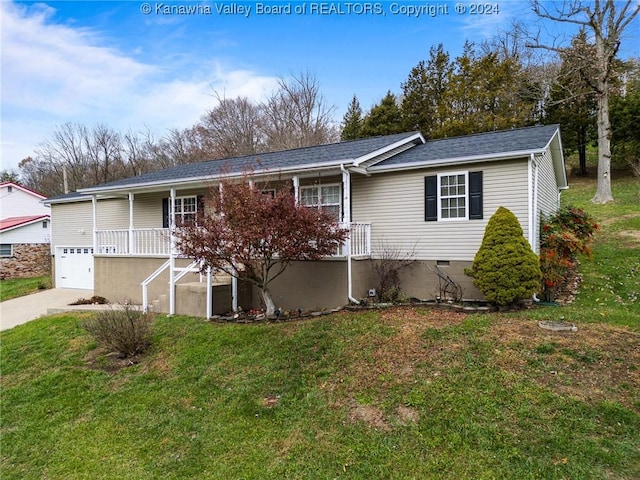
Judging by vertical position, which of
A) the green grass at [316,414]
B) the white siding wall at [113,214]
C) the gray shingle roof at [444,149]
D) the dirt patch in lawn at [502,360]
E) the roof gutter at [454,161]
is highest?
the gray shingle roof at [444,149]

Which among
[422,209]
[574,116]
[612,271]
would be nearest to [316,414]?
[422,209]

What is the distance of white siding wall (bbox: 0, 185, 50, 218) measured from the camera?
2906 centimetres

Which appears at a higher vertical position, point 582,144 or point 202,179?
point 582,144

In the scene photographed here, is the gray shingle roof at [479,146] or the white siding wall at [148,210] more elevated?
the gray shingle roof at [479,146]

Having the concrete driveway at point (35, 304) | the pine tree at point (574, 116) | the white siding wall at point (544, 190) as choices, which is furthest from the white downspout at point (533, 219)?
the pine tree at point (574, 116)

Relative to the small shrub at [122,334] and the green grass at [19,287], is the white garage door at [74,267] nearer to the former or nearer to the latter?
the green grass at [19,287]

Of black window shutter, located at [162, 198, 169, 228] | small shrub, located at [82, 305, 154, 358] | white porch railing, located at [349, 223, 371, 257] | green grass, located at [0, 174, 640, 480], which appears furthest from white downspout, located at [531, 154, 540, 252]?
black window shutter, located at [162, 198, 169, 228]

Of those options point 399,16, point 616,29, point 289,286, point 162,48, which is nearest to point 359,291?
point 289,286

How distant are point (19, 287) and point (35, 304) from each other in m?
5.51

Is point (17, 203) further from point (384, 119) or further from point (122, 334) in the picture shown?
point (122, 334)

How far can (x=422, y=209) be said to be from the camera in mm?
10023

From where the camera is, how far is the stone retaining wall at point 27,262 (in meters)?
21.6

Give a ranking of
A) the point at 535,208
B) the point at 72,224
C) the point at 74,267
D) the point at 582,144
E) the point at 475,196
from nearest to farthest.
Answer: the point at 535,208 → the point at 475,196 → the point at 74,267 → the point at 72,224 → the point at 582,144

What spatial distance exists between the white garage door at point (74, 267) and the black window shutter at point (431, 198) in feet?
46.5
